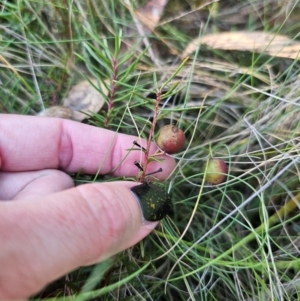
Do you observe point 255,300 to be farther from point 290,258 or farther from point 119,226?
point 119,226

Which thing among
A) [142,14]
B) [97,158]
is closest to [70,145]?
[97,158]

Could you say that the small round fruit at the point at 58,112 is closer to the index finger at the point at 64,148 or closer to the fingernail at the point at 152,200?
the index finger at the point at 64,148

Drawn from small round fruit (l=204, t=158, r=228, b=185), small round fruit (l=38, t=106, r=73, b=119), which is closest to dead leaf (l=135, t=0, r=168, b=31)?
small round fruit (l=38, t=106, r=73, b=119)

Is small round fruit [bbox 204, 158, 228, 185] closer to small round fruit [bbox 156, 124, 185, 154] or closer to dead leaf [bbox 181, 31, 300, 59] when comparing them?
small round fruit [bbox 156, 124, 185, 154]

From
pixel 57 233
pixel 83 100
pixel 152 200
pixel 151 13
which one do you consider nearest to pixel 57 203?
pixel 57 233

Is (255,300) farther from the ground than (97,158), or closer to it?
closer to it

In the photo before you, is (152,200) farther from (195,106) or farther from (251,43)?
(251,43)

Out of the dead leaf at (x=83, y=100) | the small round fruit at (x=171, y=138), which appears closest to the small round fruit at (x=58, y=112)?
the dead leaf at (x=83, y=100)

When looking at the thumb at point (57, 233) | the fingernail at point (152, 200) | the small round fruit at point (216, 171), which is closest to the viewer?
the thumb at point (57, 233)
